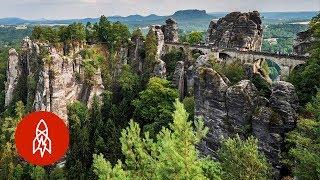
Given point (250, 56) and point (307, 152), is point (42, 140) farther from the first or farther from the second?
point (250, 56)

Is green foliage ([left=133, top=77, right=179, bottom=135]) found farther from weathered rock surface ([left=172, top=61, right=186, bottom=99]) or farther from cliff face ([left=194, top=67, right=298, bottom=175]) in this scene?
cliff face ([left=194, top=67, right=298, bottom=175])

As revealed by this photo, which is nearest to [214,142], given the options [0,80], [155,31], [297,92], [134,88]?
[297,92]

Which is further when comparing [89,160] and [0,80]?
[0,80]

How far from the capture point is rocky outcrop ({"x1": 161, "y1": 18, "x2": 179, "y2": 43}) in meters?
91.1

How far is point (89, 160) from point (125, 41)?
90.9ft

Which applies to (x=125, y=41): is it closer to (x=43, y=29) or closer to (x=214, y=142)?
(x=43, y=29)

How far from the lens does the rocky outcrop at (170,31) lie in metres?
91.1

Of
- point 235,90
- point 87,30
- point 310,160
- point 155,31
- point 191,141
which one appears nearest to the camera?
point 191,141

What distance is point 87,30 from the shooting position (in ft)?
299

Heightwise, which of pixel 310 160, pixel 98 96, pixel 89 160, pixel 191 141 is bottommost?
pixel 89 160

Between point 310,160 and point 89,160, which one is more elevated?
point 310,160

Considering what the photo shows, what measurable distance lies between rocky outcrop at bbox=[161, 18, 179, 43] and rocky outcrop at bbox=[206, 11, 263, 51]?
1335cm

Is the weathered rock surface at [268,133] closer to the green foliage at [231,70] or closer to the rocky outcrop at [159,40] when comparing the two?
the green foliage at [231,70]

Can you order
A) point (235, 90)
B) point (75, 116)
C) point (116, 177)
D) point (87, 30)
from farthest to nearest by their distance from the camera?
point (87, 30)
point (75, 116)
point (235, 90)
point (116, 177)
